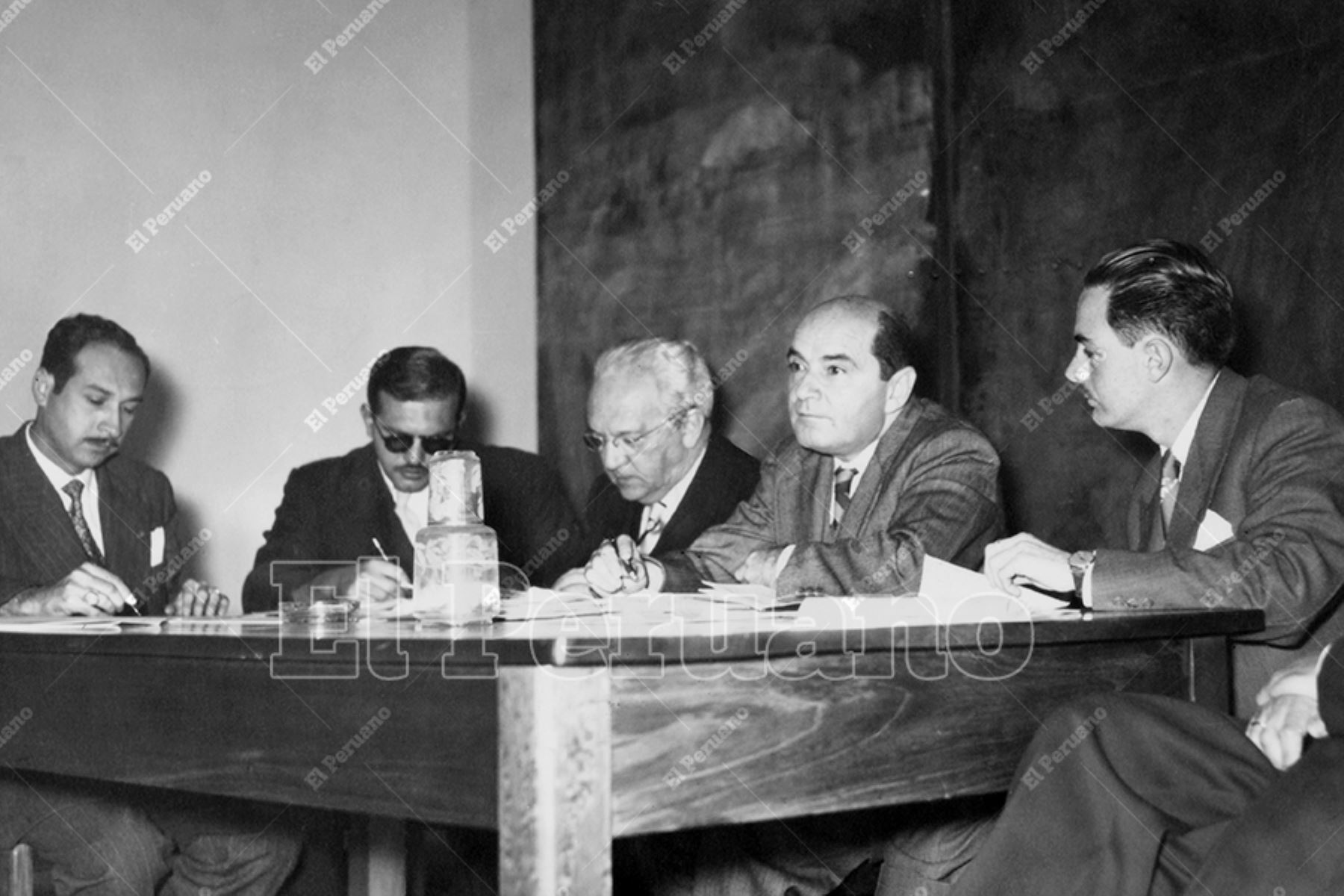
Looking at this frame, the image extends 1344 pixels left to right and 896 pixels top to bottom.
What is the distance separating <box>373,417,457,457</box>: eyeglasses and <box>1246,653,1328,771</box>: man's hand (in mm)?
2399

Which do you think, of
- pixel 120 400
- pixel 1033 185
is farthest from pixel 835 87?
pixel 120 400

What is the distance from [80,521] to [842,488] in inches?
71.1

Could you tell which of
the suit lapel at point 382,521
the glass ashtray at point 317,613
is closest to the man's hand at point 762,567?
the glass ashtray at point 317,613

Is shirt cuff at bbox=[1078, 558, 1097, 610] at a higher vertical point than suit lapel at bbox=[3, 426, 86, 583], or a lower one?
lower

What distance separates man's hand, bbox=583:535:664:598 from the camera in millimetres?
2676

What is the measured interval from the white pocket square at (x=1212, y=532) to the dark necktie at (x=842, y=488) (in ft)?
2.59

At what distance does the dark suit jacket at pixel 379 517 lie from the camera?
388 centimetres

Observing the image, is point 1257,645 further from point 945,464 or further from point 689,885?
point 689,885

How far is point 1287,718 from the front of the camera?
1.74 metres

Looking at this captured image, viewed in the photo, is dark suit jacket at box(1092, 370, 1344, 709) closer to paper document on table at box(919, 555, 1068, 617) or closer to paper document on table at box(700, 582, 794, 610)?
paper document on table at box(919, 555, 1068, 617)

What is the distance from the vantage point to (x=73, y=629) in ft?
6.70

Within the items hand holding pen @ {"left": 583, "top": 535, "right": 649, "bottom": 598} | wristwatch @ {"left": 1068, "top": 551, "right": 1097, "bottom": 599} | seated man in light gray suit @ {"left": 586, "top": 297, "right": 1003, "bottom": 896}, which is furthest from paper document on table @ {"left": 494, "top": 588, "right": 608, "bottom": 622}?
wristwatch @ {"left": 1068, "top": 551, "right": 1097, "bottom": 599}

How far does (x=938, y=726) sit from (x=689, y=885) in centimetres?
138

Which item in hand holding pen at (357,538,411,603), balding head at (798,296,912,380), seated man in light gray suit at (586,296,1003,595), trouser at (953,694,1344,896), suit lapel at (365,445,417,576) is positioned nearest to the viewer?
trouser at (953,694,1344,896)
